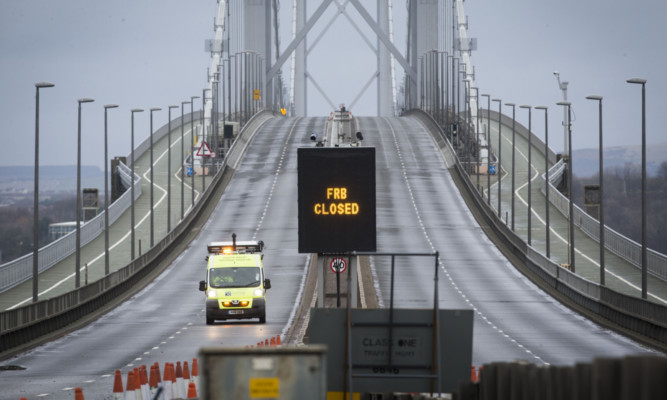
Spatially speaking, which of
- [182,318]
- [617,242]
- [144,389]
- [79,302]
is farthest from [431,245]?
[144,389]

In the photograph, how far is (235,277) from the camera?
43.9m

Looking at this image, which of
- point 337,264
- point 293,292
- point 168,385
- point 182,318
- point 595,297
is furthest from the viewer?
point 293,292

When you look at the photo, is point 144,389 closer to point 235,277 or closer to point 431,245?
point 235,277

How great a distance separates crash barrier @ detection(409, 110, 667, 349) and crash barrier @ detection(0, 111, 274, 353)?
59.8 ft

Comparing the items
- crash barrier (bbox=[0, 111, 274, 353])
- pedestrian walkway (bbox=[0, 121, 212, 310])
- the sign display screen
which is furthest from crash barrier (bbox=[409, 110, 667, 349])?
pedestrian walkway (bbox=[0, 121, 212, 310])

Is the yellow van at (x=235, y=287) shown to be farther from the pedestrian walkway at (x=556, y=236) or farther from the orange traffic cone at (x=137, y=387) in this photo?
the pedestrian walkway at (x=556, y=236)

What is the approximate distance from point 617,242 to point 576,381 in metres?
66.4

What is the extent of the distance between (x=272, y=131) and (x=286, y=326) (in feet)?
292

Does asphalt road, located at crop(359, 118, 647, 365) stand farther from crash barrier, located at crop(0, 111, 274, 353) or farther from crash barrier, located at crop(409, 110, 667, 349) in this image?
crash barrier, located at crop(0, 111, 274, 353)

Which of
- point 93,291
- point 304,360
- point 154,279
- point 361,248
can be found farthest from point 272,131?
point 304,360

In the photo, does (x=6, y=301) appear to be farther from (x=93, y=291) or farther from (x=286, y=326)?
(x=286, y=326)

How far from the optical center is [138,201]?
320 feet

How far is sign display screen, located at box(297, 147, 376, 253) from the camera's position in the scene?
102ft

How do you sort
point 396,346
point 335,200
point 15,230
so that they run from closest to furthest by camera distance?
point 396,346 < point 335,200 < point 15,230
